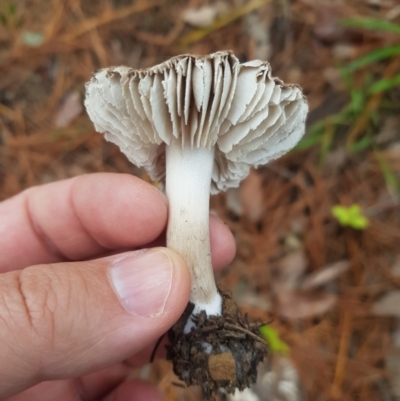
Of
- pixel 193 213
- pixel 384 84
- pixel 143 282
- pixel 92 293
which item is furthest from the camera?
pixel 384 84

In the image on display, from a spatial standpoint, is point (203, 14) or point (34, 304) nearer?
point (34, 304)

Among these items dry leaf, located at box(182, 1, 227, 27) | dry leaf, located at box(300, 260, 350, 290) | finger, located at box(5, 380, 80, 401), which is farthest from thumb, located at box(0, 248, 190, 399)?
dry leaf, located at box(182, 1, 227, 27)

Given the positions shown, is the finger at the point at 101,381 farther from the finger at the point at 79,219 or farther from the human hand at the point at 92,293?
the finger at the point at 79,219

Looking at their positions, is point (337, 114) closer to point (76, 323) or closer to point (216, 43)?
point (216, 43)

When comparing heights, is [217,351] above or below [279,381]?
above

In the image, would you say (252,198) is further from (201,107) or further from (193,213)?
(201,107)

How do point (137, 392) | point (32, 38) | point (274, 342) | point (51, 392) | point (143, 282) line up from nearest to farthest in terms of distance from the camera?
point (143, 282), point (51, 392), point (137, 392), point (274, 342), point (32, 38)

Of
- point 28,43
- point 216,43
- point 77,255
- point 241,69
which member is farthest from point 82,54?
point 241,69

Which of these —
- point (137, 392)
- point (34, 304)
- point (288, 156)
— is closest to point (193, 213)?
point (34, 304)
